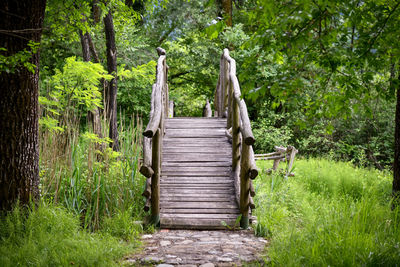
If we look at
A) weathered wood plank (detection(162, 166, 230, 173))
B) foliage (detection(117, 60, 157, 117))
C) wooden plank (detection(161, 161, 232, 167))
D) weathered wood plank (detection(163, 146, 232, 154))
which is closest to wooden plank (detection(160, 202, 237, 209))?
weathered wood plank (detection(162, 166, 230, 173))

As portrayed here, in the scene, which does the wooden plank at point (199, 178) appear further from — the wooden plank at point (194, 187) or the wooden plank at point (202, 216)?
the wooden plank at point (202, 216)

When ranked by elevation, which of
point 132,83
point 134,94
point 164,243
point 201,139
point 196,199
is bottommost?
point 164,243

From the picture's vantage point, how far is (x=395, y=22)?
9.37ft

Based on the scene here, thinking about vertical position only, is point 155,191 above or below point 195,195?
above

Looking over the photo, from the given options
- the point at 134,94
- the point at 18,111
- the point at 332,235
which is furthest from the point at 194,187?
the point at 134,94

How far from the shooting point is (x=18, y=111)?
12.0 feet

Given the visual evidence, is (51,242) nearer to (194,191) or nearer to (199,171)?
(194,191)

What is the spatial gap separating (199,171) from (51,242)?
2459 millimetres

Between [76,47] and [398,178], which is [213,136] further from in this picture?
[76,47]

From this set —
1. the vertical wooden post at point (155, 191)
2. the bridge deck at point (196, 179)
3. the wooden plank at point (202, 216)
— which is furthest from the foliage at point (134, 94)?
the wooden plank at point (202, 216)

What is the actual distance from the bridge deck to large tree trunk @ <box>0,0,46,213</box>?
5.55 ft

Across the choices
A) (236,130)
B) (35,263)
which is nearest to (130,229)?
(35,263)

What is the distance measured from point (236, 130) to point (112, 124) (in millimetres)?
2920

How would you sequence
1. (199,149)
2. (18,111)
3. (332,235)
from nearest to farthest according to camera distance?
1. (332,235)
2. (18,111)
3. (199,149)
